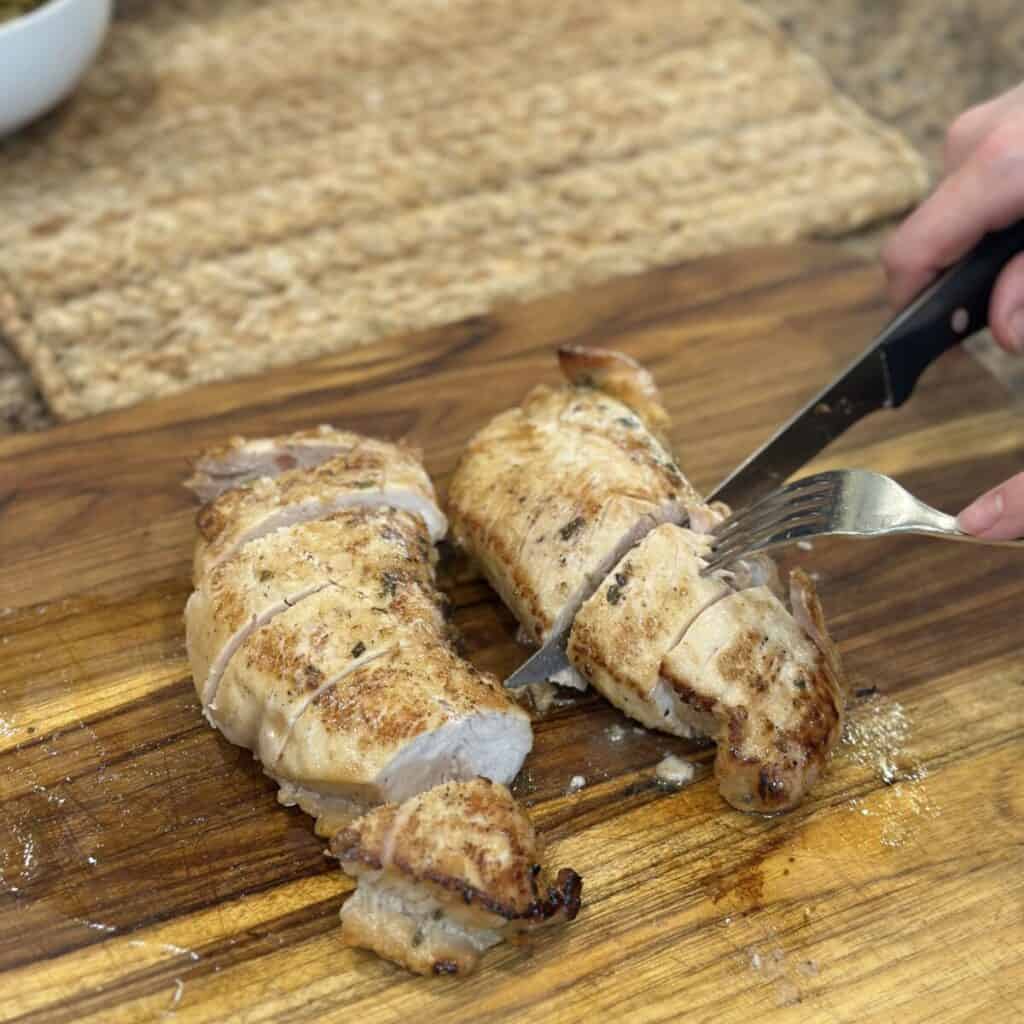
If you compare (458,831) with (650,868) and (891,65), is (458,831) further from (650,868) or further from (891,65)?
(891,65)

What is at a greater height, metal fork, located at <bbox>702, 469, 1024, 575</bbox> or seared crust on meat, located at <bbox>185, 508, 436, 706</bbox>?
metal fork, located at <bbox>702, 469, 1024, 575</bbox>

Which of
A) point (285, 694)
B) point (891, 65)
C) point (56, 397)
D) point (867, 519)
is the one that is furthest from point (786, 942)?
point (891, 65)

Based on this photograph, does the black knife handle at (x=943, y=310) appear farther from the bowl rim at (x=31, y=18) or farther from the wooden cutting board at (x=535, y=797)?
the bowl rim at (x=31, y=18)

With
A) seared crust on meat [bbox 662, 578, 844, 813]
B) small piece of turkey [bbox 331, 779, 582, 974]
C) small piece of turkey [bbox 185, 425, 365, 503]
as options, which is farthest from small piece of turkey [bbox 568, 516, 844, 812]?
small piece of turkey [bbox 185, 425, 365, 503]

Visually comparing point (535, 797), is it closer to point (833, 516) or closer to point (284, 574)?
point (284, 574)

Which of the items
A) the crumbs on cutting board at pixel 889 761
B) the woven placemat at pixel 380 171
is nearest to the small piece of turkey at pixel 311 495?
the woven placemat at pixel 380 171

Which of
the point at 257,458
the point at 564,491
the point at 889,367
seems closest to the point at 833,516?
the point at 564,491

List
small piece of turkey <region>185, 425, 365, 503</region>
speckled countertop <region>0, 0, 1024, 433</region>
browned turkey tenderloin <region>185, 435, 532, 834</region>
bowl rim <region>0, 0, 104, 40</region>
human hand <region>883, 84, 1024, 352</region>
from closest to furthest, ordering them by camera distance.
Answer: browned turkey tenderloin <region>185, 435, 532, 834</region> < small piece of turkey <region>185, 425, 365, 503</region> < human hand <region>883, 84, 1024, 352</region> < bowl rim <region>0, 0, 104, 40</region> < speckled countertop <region>0, 0, 1024, 433</region>

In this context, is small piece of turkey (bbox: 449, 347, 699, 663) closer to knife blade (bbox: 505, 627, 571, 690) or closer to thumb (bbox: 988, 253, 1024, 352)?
knife blade (bbox: 505, 627, 571, 690)

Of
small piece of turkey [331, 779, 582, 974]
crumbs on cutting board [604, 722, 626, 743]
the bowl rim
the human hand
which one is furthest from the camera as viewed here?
the bowl rim
